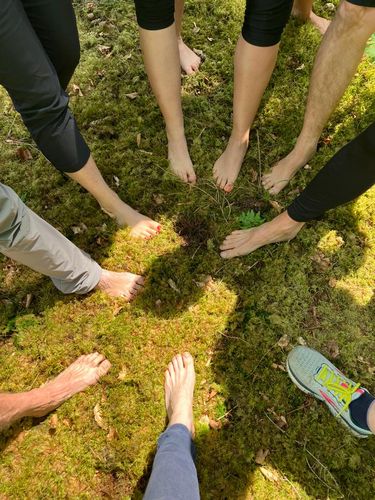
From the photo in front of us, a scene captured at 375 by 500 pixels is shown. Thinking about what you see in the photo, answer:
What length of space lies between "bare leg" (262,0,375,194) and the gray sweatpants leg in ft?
5.92

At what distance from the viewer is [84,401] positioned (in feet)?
9.38

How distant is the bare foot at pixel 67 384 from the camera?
2.69 metres

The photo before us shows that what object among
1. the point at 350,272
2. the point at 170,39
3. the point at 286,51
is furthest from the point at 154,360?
the point at 286,51

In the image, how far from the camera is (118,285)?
309cm

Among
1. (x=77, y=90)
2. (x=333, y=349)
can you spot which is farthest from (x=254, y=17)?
(x=333, y=349)

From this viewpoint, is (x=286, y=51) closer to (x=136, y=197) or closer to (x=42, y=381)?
(x=136, y=197)

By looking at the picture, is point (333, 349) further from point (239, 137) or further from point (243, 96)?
point (243, 96)

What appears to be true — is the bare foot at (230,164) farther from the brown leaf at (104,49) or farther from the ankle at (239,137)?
the brown leaf at (104,49)

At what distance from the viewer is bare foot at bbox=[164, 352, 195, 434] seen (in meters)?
2.66

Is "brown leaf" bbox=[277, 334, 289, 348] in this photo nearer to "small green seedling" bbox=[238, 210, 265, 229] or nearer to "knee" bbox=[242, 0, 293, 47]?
"small green seedling" bbox=[238, 210, 265, 229]

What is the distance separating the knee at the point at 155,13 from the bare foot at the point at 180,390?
2.36 metres

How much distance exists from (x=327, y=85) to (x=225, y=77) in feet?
4.80

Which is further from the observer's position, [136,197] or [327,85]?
[136,197]

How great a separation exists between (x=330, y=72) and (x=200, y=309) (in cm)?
199
